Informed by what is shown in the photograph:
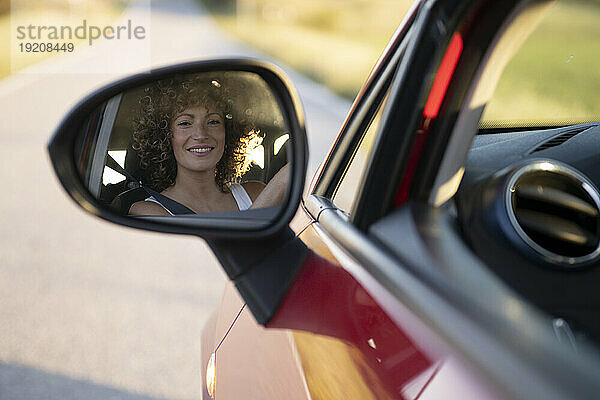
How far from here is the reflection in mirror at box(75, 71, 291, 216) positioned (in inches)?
64.4

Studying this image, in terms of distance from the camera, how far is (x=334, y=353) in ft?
4.58

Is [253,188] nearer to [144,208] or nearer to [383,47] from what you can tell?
[144,208]

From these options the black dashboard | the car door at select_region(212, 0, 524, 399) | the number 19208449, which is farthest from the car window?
the number 19208449

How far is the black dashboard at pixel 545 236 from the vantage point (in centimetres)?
122

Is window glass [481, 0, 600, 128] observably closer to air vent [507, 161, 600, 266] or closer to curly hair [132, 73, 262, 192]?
air vent [507, 161, 600, 266]

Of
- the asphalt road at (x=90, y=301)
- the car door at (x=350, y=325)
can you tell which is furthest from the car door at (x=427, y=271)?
the asphalt road at (x=90, y=301)

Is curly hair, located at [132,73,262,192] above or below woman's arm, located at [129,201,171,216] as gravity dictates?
above

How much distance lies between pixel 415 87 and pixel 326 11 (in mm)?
39943

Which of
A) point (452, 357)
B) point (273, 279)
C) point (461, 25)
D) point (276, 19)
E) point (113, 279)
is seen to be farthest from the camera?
point (276, 19)

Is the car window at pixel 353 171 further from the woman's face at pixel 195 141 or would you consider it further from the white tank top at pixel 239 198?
the woman's face at pixel 195 141

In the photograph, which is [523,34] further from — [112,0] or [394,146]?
[112,0]

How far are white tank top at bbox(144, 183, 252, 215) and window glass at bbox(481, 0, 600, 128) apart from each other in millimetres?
549

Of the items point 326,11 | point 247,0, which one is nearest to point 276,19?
point 326,11

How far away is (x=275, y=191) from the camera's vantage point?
5.61 ft
